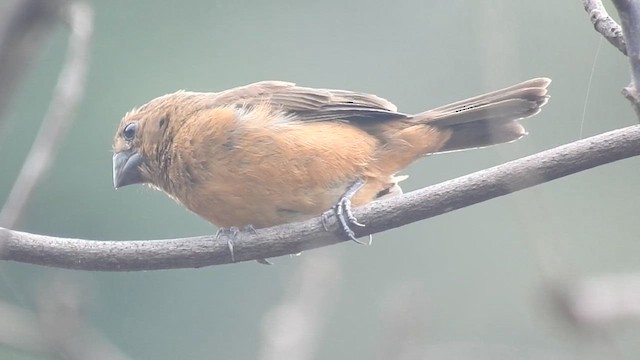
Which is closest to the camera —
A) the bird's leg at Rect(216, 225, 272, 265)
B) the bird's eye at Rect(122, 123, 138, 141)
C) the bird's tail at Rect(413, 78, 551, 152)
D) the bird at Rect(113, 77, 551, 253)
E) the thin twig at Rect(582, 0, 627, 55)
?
the thin twig at Rect(582, 0, 627, 55)

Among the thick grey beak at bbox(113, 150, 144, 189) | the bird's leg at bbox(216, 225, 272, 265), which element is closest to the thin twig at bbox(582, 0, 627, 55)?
the bird's leg at bbox(216, 225, 272, 265)

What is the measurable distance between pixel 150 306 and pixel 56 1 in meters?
7.93

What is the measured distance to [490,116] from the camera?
4.52 metres

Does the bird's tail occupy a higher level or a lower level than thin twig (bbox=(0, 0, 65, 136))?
higher

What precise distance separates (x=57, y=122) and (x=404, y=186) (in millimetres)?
7276

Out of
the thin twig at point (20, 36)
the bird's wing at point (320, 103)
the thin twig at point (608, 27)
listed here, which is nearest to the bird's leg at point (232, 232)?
the bird's wing at point (320, 103)

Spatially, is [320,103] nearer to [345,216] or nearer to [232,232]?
[232,232]

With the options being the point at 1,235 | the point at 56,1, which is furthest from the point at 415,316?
the point at 56,1

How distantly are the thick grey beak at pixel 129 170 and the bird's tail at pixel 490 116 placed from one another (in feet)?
4.24

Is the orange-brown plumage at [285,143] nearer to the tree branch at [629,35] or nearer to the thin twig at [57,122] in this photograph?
the tree branch at [629,35]

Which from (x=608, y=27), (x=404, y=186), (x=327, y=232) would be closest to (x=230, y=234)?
(x=327, y=232)

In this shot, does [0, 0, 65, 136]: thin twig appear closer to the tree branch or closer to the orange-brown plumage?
the tree branch

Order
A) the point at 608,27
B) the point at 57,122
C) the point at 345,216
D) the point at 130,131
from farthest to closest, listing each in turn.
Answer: the point at 130,131
the point at 345,216
the point at 608,27
the point at 57,122

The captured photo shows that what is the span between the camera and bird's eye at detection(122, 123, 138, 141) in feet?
15.8
